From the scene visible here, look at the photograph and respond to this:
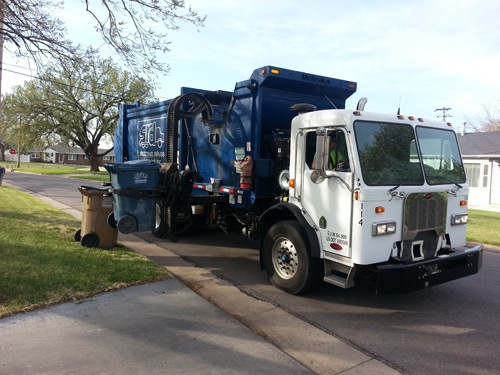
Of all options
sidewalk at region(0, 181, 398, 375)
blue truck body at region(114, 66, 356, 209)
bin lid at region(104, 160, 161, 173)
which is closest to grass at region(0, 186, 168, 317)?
Answer: sidewalk at region(0, 181, 398, 375)

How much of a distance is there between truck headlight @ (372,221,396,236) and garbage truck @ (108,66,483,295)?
0.05 ft

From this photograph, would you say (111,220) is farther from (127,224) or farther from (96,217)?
(127,224)

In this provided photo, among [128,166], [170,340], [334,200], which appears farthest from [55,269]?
[334,200]

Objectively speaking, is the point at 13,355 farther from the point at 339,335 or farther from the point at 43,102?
the point at 43,102

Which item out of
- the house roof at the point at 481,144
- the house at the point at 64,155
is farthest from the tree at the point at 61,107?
the house at the point at 64,155

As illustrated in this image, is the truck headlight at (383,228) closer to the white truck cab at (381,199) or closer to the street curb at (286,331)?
the white truck cab at (381,199)

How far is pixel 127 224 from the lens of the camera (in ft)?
19.9

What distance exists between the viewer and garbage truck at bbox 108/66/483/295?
4.40m

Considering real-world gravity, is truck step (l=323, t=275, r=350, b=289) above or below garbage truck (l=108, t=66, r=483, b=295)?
below

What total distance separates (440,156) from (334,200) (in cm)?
165

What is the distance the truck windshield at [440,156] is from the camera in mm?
4910

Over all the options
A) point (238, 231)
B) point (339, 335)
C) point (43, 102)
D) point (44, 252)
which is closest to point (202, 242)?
point (238, 231)

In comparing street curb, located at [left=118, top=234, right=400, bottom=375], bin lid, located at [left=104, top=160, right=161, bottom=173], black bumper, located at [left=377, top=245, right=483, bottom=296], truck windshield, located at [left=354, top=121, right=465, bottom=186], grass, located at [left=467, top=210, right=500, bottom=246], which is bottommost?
street curb, located at [left=118, top=234, right=400, bottom=375]

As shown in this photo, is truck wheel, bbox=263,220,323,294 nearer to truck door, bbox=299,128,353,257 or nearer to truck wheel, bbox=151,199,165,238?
truck door, bbox=299,128,353,257
